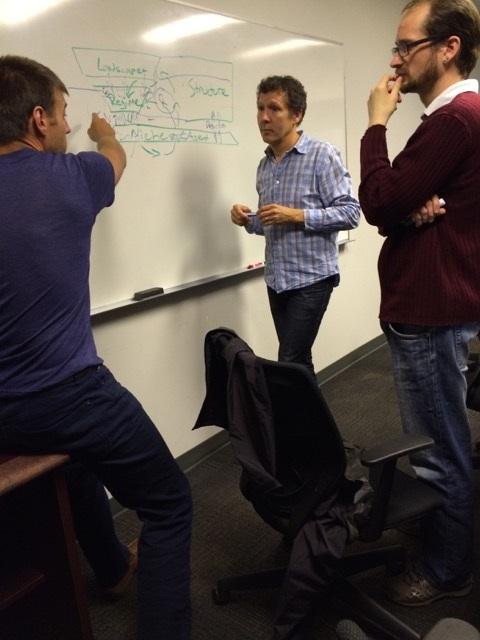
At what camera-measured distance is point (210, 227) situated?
233 cm

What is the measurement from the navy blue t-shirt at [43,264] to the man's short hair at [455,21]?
33.6 inches

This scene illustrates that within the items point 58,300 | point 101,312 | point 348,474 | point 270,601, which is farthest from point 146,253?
point 270,601

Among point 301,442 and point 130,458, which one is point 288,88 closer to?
point 301,442

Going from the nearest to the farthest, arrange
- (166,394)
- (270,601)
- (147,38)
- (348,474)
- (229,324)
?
(348,474) → (270,601) → (147,38) → (166,394) → (229,324)

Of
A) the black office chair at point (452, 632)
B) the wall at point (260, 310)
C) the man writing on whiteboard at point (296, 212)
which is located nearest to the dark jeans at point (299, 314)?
the man writing on whiteboard at point (296, 212)

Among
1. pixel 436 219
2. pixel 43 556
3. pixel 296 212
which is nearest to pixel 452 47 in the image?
pixel 436 219

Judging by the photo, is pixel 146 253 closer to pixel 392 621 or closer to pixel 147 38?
pixel 147 38

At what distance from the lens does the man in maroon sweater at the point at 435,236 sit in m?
1.22

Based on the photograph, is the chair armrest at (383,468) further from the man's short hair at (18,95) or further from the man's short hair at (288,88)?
the man's short hair at (288,88)

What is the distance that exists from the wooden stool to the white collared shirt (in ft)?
3.94

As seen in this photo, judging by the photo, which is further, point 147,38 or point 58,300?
point 147,38

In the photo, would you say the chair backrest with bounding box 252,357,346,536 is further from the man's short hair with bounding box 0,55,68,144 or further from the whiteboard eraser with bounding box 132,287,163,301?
the whiteboard eraser with bounding box 132,287,163,301

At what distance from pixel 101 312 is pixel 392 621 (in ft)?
4.29

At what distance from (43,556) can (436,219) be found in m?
1.25
